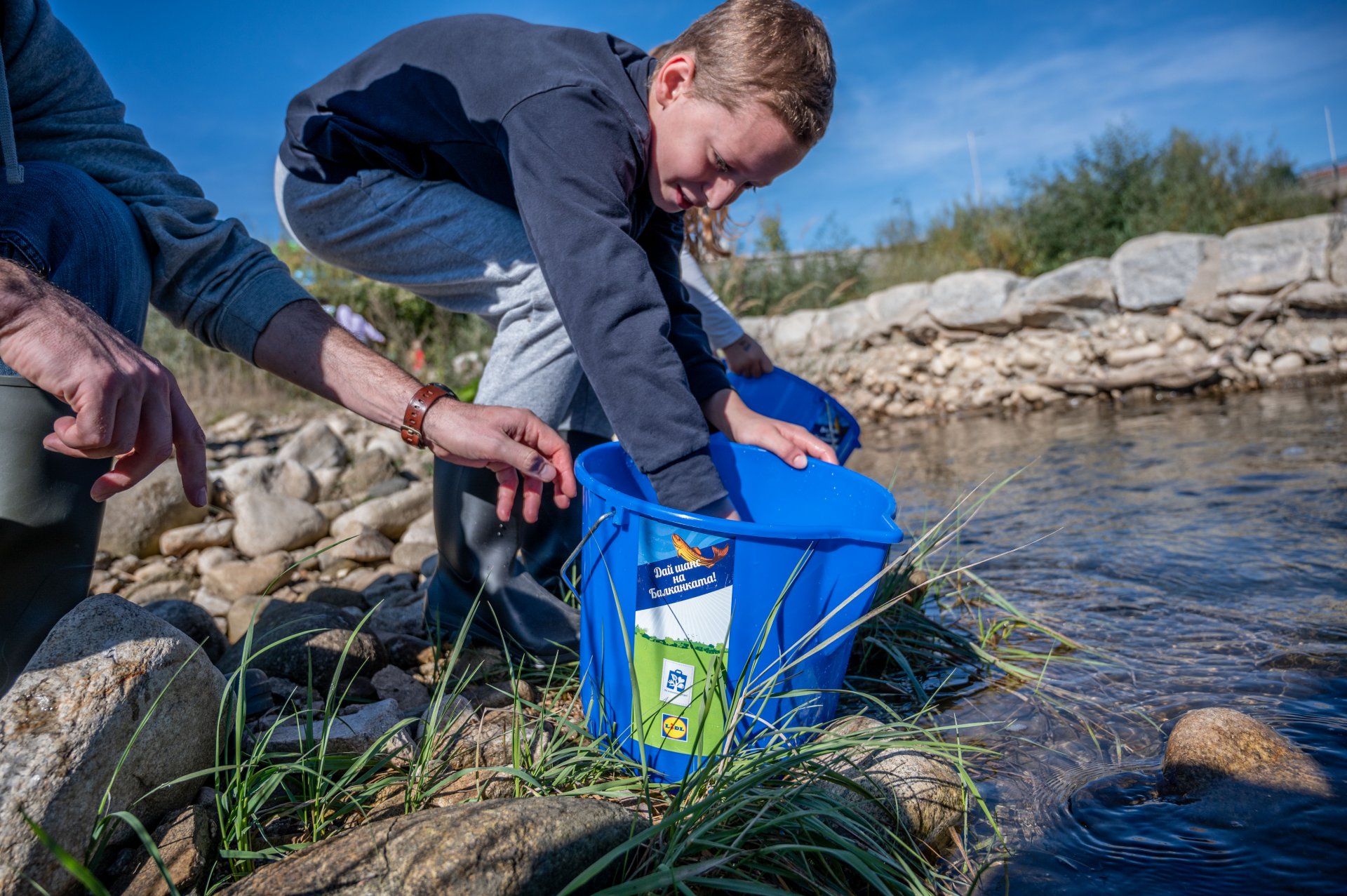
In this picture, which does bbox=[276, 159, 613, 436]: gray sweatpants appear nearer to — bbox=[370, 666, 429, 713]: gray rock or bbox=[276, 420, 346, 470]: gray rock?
bbox=[370, 666, 429, 713]: gray rock

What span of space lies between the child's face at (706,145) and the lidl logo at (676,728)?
109 cm

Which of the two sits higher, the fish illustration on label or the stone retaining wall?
the stone retaining wall

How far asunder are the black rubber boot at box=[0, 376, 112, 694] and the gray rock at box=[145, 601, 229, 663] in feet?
2.23

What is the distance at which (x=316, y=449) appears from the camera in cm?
461

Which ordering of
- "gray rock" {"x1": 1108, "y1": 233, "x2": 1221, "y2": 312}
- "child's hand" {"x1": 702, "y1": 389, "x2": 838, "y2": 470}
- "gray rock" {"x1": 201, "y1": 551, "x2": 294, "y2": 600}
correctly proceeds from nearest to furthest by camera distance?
1. "child's hand" {"x1": 702, "y1": 389, "x2": 838, "y2": 470}
2. "gray rock" {"x1": 201, "y1": 551, "x2": 294, "y2": 600}
3. "gray rock" {"x1": 1108, "y1": 233, "x2": 1221, "y2": 312}

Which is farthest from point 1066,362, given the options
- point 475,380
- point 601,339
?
point 601,339

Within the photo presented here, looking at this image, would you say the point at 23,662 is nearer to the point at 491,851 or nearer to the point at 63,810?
the point at 63,810

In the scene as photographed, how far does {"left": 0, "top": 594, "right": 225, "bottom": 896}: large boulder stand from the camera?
99 cm

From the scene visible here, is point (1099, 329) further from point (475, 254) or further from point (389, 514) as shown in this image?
point (475, 254)

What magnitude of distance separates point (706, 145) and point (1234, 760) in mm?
1483

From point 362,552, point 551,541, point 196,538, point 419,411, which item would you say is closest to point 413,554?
point 362,552

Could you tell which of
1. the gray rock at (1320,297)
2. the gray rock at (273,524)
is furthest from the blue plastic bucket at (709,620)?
the gray rock at (1320,297)

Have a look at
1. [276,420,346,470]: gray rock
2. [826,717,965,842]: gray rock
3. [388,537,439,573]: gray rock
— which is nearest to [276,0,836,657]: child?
[826,717,965,842]: gray rock

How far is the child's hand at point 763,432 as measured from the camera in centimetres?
186
